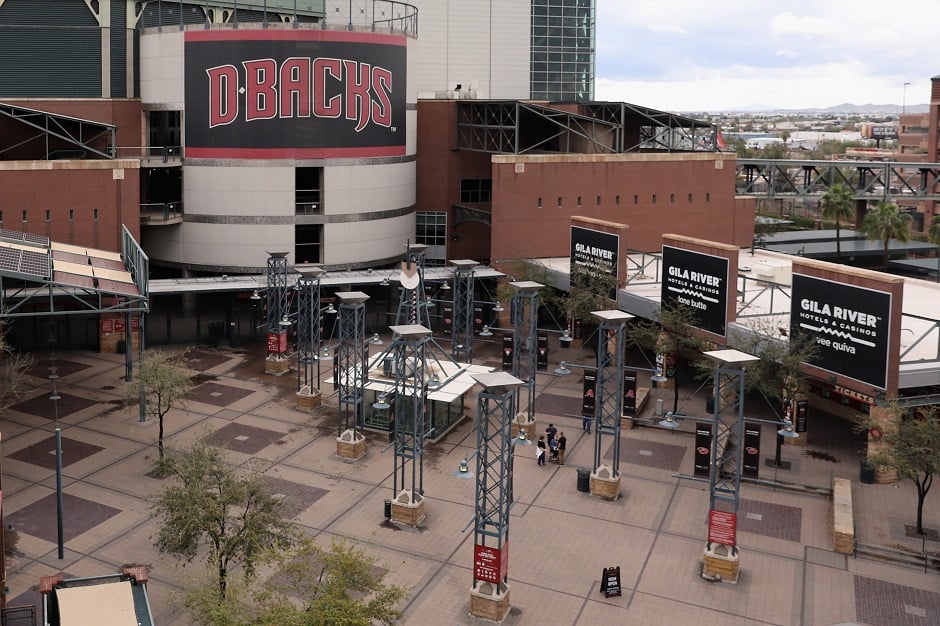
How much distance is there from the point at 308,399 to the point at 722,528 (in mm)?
24250

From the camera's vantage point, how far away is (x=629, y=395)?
158 ft

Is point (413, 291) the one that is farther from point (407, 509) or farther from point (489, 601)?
point (489, 601)

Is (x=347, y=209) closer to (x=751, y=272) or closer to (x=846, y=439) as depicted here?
(x=751, y=272)

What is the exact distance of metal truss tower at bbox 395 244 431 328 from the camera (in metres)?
47.9

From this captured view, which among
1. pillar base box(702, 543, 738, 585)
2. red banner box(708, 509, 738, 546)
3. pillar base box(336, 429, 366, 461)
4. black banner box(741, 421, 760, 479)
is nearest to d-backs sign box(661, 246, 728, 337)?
black banner box(741, 421, 760, 479)

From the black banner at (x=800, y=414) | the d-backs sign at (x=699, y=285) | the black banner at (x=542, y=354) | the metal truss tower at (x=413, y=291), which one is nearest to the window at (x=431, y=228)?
the metal truss tower at (x=413, y=291)

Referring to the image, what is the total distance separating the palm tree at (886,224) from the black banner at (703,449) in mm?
53043

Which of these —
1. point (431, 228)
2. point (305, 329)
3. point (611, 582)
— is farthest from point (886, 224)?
point (611, 582)

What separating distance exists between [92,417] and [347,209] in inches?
976

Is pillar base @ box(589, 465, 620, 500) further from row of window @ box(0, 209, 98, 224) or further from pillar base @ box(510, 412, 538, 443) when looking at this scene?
row of window @ box(0, 209, 98, 224)

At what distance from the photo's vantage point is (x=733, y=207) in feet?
241

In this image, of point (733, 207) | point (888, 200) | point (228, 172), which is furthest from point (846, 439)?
point (888, 200)

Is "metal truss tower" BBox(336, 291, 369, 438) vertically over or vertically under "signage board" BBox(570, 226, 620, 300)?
under

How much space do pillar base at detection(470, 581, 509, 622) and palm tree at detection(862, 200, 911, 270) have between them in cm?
6713
